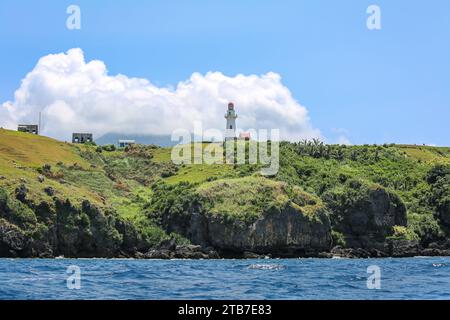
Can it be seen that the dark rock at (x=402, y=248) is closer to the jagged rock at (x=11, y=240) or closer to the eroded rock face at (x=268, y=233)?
the eroded rock face at (x=268, y=233)

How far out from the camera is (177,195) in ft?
477

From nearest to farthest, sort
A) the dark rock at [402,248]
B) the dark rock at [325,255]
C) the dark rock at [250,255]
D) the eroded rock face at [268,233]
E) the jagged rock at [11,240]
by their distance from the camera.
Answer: the jagged rock at [11,240] < the dark rock at [250,255] < the eroded rock face at [268,233] < the dark rock at [325,255] < the dark rock at [402,248]

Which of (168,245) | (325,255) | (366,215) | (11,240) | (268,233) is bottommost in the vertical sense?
(325,255)

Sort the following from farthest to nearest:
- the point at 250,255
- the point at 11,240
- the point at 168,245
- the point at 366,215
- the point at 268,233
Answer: the point at 366,215, the point at 168,245, the point at 268,233, the point at 250,255, the point at 11,240

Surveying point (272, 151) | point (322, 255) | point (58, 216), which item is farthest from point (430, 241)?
point (58, 216)

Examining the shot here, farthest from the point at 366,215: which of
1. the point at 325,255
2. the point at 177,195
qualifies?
the point at 177,195

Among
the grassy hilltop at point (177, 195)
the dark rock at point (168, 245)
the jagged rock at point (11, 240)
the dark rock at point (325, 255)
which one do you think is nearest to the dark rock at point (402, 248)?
the grassy hilltop at point (177, 195)

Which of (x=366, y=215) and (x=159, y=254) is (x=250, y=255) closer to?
(x=159, y=254)

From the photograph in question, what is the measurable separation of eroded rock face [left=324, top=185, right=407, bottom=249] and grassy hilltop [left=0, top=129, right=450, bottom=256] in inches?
8.5

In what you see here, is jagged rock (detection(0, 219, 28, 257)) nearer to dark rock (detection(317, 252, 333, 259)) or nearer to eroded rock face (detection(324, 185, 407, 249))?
dark rock (detection(317, 252, 333, 259))

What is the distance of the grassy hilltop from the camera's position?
117m

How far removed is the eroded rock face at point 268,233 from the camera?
124250 mm

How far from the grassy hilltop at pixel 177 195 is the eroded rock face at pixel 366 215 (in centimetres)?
22

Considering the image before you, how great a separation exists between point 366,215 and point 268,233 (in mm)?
27127
